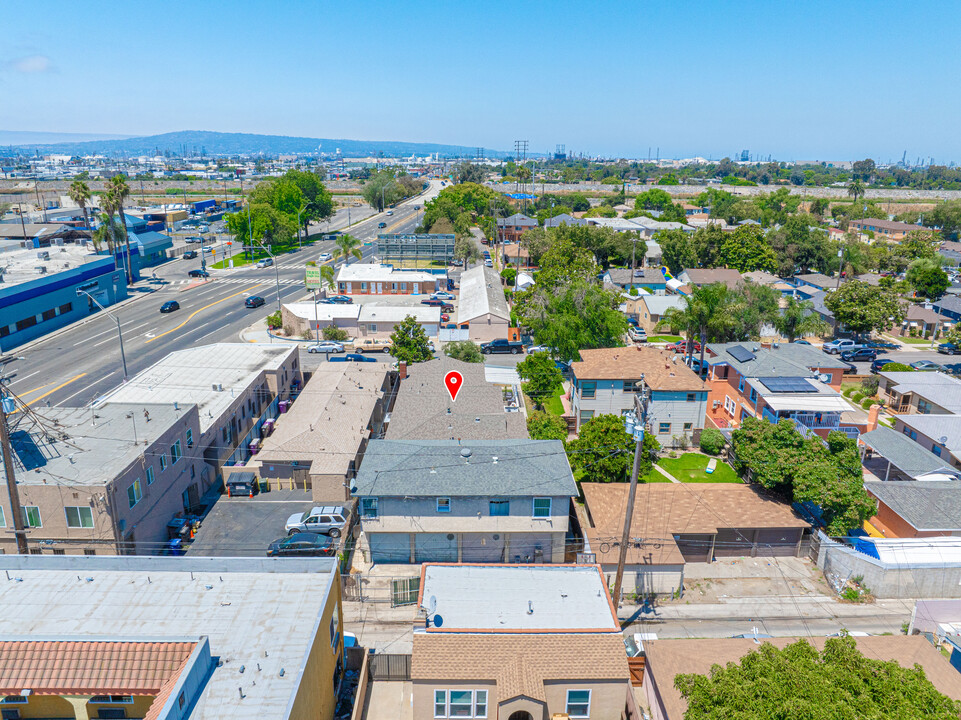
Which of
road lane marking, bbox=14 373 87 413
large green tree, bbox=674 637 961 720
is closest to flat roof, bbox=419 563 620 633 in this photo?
large green tree, bbox=674 637 961 720

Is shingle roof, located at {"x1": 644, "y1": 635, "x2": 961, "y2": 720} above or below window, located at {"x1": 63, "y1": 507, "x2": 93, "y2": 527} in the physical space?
below

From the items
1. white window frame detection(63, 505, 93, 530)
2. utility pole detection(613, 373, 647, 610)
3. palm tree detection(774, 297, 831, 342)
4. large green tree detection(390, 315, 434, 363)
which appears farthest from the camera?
palm tree detection(774, 297, 831, 342)

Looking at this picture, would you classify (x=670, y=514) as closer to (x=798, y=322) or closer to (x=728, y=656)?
(x=728, y=656)

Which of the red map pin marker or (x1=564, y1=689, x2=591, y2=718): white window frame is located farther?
the red map pin marker

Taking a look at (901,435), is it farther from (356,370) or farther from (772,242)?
(772,242)

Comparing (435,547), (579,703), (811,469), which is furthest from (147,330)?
(811,469)

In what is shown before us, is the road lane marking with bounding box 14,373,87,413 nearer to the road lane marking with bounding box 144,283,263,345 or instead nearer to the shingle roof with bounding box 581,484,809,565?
the road lane marking with bounding box 144,283,263,345
